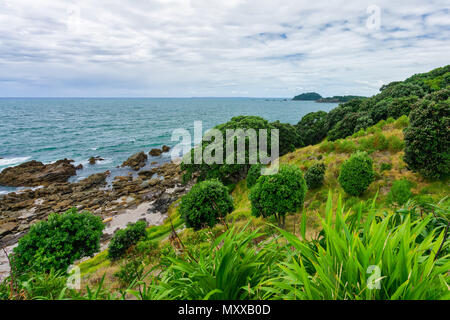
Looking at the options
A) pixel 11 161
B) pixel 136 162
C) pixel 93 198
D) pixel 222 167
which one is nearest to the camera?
pixel 222 167

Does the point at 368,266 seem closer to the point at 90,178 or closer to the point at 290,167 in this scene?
the point at 290,167

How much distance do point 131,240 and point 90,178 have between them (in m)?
24.7

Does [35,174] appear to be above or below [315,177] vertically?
below

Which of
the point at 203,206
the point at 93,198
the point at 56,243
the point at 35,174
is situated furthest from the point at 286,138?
the point at 35,174

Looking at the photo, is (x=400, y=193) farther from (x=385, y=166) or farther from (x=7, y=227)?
(x=7, y=227)

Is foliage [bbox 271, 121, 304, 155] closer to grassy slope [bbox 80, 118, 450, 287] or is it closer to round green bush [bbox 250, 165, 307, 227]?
grassy slope [bbox 80, 118, 450, 287]

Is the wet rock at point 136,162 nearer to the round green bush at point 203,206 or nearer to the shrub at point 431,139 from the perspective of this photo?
the round green bush at point 203,206

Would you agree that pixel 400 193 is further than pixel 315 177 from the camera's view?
No

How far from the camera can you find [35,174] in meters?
35.6

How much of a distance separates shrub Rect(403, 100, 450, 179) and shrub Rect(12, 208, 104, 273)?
18.1 metres

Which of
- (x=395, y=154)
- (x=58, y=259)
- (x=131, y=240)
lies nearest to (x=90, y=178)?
(x=131, y=240)

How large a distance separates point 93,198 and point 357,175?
30136 millimetres

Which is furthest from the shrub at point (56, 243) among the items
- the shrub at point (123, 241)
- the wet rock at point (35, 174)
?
the wet rock at point (35, 174)

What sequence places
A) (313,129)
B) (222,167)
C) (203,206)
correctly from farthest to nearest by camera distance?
(313,129) → (222,167) → (203,206)
